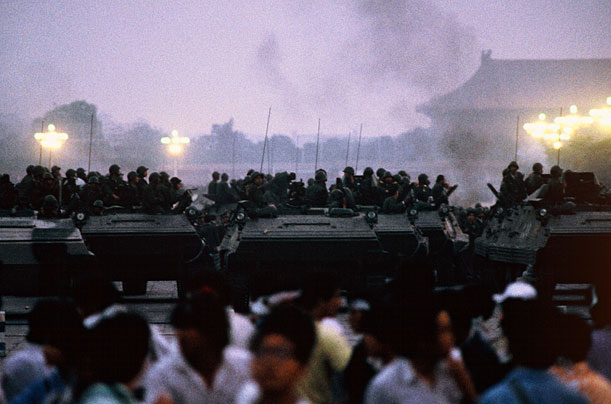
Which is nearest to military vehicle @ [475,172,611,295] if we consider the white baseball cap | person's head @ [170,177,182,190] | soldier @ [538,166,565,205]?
soldier @ [538,166,565,205]

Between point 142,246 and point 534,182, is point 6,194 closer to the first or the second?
point 142,246

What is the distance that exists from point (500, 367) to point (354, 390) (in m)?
0.89

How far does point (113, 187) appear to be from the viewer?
774 inches

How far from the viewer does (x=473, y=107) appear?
211ft

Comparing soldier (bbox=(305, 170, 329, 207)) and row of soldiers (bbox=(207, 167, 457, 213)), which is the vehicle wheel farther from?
soldier (bbox=(305, 170, 329, 207))

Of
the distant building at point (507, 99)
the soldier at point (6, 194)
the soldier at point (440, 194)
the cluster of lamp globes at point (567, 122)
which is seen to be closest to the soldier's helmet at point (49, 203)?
the soldier at point (6, 194)

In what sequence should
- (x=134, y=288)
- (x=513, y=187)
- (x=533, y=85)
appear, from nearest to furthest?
(x=134, y=288) < (x=513, y=187) < (x=533, y=85)

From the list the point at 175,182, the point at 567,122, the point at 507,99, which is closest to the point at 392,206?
the point at 175,182

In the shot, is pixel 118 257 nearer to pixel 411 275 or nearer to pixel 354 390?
pixel 411 275

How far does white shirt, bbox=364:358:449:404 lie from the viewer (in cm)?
474

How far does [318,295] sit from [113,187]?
14.2 meters

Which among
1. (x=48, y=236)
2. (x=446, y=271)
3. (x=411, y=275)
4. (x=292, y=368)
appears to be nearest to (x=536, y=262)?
(x=446, y=271)

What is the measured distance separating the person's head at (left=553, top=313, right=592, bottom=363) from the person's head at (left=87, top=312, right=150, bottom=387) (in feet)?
7.33

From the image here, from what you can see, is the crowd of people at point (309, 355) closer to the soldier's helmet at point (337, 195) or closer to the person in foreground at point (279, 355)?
the person in foreground at point (279, 355)
